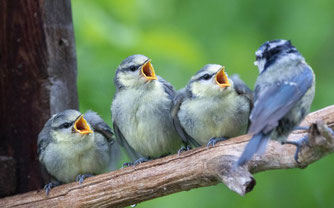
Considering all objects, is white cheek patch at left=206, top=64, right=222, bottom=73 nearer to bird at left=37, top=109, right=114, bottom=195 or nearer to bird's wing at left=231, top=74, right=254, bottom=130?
bird's wing at left=231, top=74, right=254, bottom=130

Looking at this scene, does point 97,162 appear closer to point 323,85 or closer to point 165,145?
point 165,145

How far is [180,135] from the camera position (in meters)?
4.82

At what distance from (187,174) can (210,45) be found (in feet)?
9.48

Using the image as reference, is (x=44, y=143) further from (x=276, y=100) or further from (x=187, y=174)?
(x=276, y=100)

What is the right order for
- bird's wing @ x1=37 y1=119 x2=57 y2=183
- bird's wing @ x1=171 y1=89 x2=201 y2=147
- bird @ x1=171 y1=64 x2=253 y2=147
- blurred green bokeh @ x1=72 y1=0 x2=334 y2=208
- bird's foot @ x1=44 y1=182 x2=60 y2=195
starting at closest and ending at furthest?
bird @ x1=171 y1=64 x2=253 y2=147 < bird's wing @ x1=171 y1=89 x2=201 y2=147 < bird's foot @ x1=44 y1=182 x2=60 y2=195 < bird's wing @ x1=37 y1=119 x2=57 y2=183 < blurred green bokeh @ x1=72 y1=0 x2=334 y2=208

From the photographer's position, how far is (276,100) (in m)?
3.58

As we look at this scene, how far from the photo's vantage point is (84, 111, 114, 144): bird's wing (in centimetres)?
511

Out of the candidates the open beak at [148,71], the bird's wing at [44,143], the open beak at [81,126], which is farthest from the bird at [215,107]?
the bird's wing at [44,143]

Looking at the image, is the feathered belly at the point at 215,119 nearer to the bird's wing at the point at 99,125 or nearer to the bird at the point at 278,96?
the bird at the point at 278,96

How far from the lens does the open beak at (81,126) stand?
15.9ft

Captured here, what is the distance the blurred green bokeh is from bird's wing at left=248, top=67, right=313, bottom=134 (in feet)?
6.56

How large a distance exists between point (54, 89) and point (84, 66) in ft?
1.87

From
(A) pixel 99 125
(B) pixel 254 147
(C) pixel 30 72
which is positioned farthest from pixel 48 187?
(B) pixel 254 147

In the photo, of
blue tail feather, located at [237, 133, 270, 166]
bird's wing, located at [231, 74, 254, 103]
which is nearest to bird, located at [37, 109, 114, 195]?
bird's wing, located at [231, 74, 254, 103]
